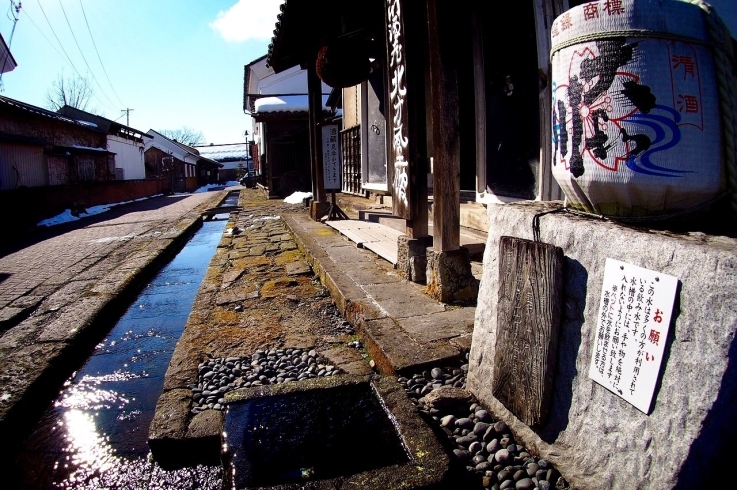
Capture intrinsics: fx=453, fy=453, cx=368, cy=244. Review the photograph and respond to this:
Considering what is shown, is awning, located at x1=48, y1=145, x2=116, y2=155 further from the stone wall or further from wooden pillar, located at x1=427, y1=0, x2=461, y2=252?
the stone wall

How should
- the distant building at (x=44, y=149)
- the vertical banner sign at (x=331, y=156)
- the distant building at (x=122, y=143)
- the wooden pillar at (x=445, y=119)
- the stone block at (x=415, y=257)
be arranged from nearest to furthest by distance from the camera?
the wooden pillar at (x=445, y=119) < the stone block at (x=415, y=257) < the vertical banner sign at (x=331, y=156) < the distant building at (x=44, y=149) < the distant building at (x=122, y=143)

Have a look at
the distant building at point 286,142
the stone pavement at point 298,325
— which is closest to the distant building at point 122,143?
the distant building at point 286,142

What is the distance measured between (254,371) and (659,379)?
2722 mm

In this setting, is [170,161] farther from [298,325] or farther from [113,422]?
[113,422]

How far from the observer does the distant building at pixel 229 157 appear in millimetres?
67438

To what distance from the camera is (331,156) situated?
403 inches

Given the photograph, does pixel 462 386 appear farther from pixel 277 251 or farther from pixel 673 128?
pixel 277 251

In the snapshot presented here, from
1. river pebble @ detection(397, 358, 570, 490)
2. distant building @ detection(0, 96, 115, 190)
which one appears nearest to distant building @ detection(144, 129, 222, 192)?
distant building @ detection(0, 96, 115, 190)

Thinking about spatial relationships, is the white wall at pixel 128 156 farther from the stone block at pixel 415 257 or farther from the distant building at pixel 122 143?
the stone block at pixel 415 257

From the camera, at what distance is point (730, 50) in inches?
63.7

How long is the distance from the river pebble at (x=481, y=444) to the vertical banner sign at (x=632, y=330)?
0.52 metres

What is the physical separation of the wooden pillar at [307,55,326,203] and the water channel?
17.2 ft

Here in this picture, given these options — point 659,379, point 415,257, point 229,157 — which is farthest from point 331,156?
point 229,157

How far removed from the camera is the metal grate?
12.1 meters
